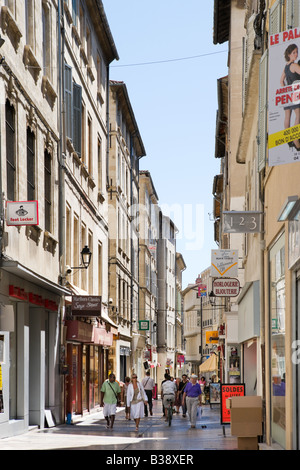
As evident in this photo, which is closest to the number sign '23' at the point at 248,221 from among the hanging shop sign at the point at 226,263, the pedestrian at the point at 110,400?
the pedestrian at the point at 110,400

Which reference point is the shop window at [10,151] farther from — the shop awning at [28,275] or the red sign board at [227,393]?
the red sign board at [227,393]

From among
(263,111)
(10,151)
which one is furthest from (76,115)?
(263,111)

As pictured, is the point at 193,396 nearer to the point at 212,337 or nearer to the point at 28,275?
the point at 28,275

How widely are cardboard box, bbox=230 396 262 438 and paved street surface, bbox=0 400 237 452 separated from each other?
1.18 metres

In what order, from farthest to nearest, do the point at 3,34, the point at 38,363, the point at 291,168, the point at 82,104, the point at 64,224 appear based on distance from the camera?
the point at 82,104
the point at 64,224
the point at 38,363
the point at 3,34
the point at 291,168

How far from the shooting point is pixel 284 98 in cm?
991

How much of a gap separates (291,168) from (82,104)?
61.4ft

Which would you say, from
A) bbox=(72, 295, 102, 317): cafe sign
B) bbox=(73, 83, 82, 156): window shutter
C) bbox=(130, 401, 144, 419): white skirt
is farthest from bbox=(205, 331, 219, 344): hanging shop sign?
bbox=(130, 401, 144, 419): white skirt

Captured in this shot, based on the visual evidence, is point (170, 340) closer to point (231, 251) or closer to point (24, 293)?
point (231, 251)

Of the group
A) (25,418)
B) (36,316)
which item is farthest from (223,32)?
(25,418)

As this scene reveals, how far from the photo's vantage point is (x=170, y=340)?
90.6 meters

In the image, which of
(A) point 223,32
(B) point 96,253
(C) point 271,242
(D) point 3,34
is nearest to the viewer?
(C) point 271,242

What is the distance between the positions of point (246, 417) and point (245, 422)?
0.30 ft

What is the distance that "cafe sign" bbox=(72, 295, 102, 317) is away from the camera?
84.4ft
